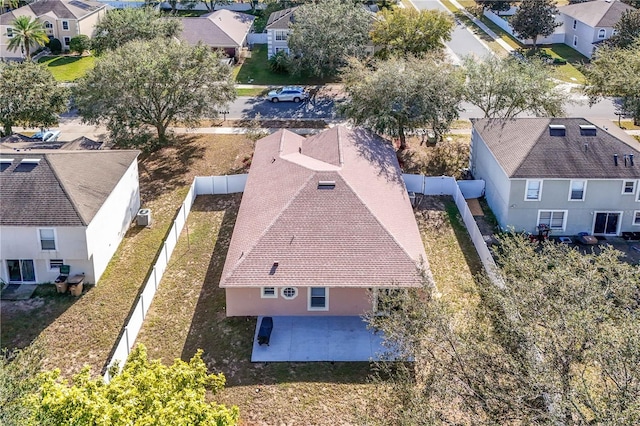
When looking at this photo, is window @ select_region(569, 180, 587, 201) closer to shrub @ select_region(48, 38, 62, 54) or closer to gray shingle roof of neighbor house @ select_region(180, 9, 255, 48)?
gray shingle roof of neighbor house @ select_region(180, 9, 255, 48)

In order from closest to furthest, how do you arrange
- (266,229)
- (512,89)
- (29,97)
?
(266,229), (512,89), (29,97)

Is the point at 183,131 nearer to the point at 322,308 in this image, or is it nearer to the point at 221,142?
the point at 221,142

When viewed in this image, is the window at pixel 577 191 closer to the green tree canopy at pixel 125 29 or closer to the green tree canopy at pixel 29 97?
the green tree canopy at pixel 29 97

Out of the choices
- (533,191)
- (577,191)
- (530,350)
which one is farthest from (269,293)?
(577,191)

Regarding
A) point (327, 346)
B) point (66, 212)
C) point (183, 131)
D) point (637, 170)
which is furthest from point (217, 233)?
point (637, 170)

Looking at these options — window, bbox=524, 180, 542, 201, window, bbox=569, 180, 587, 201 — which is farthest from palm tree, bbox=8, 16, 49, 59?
window, bbox=569, 180, 587, 201

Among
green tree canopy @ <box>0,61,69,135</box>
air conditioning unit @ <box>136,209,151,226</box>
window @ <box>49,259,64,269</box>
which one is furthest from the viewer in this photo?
green tree canopy @ <box>0,61,69,135</box>

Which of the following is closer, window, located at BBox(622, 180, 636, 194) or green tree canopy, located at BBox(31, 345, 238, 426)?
green tree canopy, located at BBox(31, 345, 238, 426)

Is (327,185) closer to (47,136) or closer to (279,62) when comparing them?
(47,136)

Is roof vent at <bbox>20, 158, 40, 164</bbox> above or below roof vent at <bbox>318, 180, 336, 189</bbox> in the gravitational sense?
above
